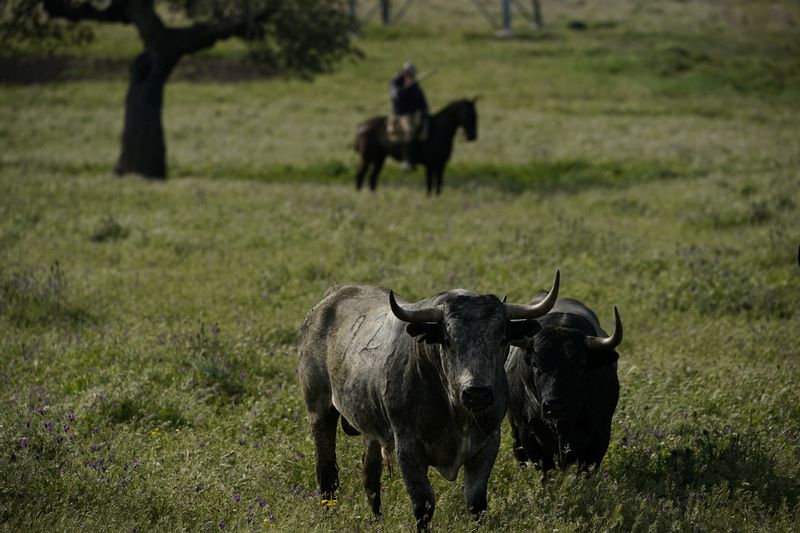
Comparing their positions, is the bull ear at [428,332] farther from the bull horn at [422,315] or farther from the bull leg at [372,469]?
the bull leg at [372,469]

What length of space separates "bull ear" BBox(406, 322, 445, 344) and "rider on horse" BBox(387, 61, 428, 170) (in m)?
19.2

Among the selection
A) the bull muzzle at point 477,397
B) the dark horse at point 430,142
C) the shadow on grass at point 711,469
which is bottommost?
the dark horse at point 430,142

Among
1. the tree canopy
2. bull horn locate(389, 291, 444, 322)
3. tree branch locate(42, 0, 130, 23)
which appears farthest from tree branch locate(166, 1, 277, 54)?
bull horn locate(389, 291, 444, 322)

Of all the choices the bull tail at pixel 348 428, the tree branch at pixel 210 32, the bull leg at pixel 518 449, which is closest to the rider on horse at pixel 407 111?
the tree branch at pixel 210 32

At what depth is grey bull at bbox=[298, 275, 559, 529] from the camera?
555cm

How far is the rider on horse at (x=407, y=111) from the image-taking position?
2445 centimetres

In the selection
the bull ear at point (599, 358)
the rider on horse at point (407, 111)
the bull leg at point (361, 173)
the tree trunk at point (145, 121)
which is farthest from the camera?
the tree trunk at point (145, 121)

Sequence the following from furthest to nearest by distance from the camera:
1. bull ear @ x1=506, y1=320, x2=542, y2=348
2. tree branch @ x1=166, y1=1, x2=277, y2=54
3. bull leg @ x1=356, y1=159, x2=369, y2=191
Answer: tree branch @ x1=166, y1=1, x2=277, y2=54
bull leg @ x1=356, y1=159, x2=369, y2=191
bull ear @ x1=506, y1=320, x2=542, y2=348

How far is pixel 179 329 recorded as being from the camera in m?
10.6

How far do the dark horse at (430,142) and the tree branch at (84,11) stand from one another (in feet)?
25.0

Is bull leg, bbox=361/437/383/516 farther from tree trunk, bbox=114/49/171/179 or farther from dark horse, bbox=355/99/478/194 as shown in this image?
tree trunk, bbox=114/49/171/179

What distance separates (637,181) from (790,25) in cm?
5284

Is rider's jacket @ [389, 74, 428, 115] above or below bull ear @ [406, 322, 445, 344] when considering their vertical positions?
below

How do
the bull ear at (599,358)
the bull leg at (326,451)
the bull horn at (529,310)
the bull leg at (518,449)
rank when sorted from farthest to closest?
the bull leg at (518,449) → the bull leg at (326,451) → the bull ear at (599,358) → the bull horn at (529,310)
